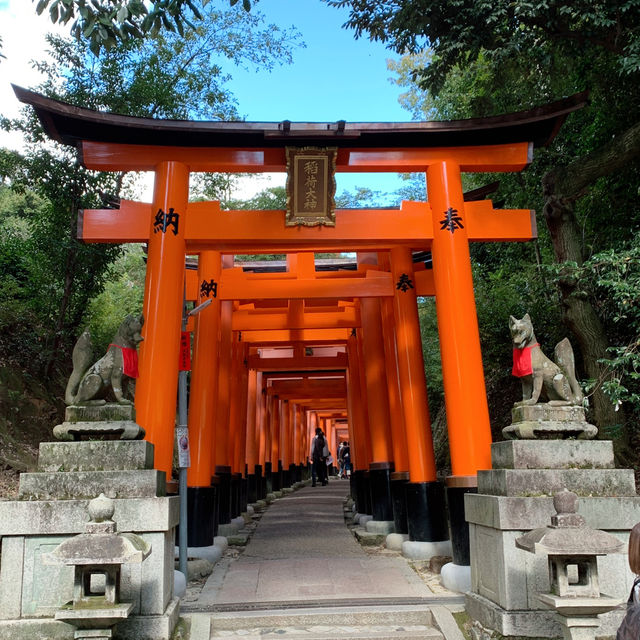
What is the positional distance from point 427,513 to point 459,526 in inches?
73.0

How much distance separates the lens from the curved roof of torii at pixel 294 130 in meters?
7.61

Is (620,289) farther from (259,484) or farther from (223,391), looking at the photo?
(259,484)

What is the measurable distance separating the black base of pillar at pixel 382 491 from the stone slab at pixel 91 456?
696 cm

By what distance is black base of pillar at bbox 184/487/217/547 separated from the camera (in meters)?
8.98

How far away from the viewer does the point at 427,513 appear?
8836 mm

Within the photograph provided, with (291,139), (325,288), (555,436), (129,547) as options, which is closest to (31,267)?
(325,288)

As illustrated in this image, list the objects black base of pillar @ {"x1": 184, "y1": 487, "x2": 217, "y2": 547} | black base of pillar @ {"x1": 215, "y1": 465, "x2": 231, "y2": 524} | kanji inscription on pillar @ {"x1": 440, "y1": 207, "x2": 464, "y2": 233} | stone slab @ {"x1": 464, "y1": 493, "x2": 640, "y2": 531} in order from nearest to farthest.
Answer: stone slab @ {"x1": 464, "y1": 493, "x2": 640, "y2": 531}, kanji inscription on pillar @ {"x1": 440, "y1": 207, "x2": 464, "y2": 233}, black base of pillar @ {"x1": 184, "y1": 487, "x2": 217, "y2": 547}, black base of pillar @ {"x1": 215, "y1": 465, "x2": 231, "y2": 524}

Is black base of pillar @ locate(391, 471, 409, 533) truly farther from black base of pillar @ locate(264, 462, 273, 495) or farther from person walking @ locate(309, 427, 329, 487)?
black base of pillar @ locate(264, 462, 273, 495)

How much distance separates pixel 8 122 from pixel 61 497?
35.5ft

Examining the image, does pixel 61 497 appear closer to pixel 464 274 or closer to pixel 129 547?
pixel 129 547

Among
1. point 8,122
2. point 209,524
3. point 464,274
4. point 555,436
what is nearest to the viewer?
point 555,436

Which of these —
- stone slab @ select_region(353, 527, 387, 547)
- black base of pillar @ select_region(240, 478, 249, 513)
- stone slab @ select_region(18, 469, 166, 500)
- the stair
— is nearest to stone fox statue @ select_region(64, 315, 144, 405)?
stone slab @ select_region(18, 469, 166, 500)

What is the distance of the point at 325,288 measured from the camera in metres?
10.6

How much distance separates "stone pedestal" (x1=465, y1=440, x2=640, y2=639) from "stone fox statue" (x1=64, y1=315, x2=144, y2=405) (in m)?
3.32
